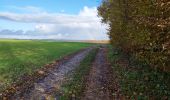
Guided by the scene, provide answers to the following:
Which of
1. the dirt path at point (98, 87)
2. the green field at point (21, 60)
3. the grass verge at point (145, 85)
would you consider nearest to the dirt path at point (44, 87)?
the dirt path at point (98, 87)

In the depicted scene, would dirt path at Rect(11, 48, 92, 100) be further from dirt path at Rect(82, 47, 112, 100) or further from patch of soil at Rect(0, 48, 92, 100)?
dirt path at Rect(82, 47, 112, 100)

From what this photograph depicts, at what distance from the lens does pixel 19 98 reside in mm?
17328

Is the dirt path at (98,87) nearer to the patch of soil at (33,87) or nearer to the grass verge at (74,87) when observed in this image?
the grass verge at (74,87)

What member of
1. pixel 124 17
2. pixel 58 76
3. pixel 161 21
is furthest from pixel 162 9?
pixel 124 17

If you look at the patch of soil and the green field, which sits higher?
the patch of soil

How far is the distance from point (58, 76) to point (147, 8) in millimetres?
9357

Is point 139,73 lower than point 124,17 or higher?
lower

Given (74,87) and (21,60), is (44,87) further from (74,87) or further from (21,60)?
(21,60)

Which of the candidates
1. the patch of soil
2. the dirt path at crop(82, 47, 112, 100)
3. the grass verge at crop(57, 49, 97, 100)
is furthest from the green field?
the dirt path at crop(82, 47, 112, 100)

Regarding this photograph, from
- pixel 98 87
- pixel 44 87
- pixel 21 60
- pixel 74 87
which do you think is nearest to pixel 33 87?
pixel 44 87

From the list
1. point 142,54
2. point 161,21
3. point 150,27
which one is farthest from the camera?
point 142,54

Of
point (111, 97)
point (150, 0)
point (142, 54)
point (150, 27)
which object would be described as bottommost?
point (111, 97)

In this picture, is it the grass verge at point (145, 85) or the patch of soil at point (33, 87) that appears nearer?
the grass verge at point (145, 85)

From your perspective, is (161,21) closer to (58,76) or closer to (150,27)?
(150,27)
